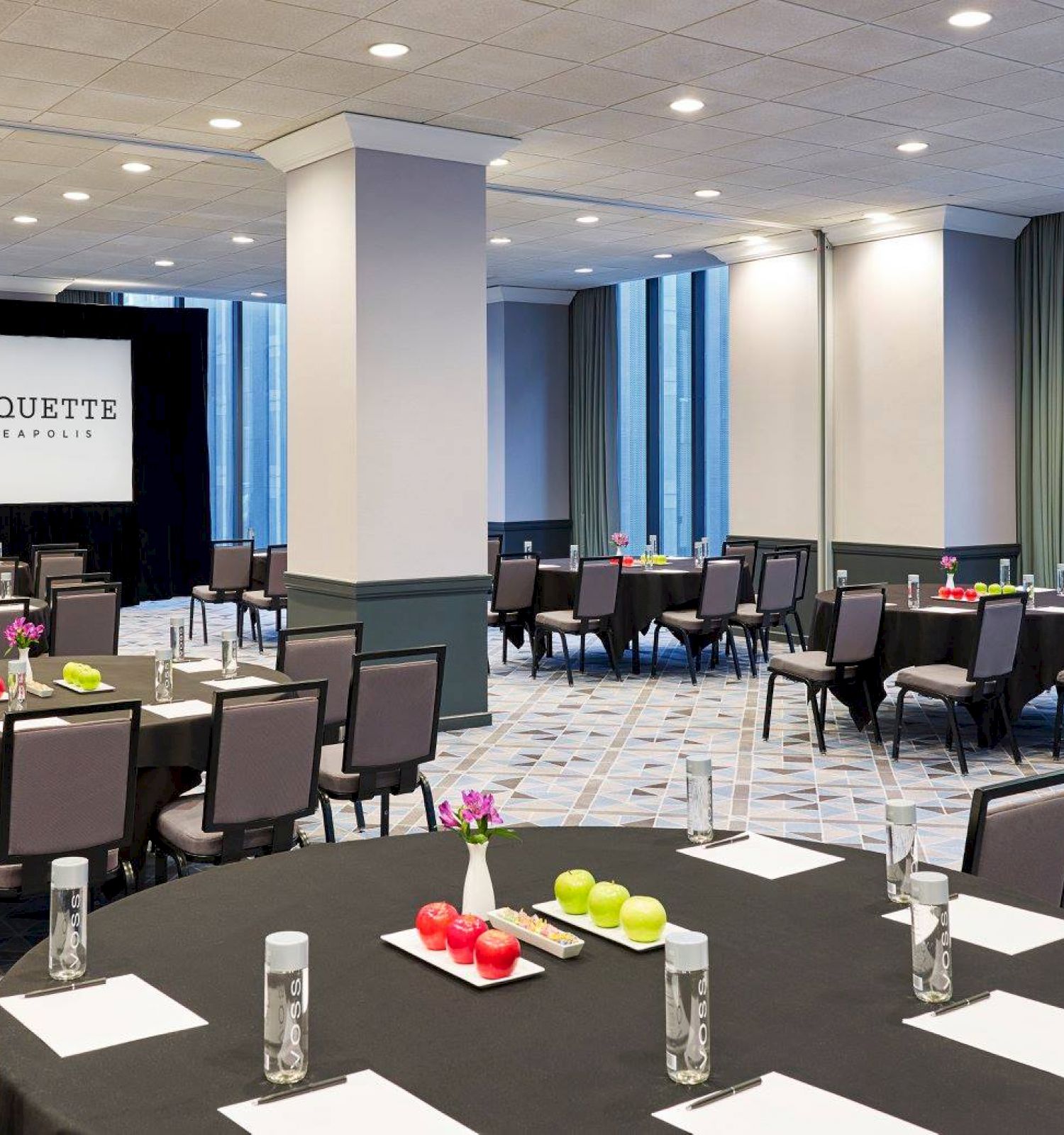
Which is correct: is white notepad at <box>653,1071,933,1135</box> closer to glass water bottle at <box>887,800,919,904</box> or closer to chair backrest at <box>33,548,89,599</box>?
glass water bottle at <box>887,800,919,904</box>

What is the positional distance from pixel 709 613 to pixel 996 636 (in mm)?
3133

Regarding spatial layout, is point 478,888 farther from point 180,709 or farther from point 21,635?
point 21,635

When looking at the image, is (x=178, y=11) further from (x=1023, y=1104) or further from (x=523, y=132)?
(x=1023, y=1104)

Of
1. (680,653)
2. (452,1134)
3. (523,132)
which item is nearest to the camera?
(452,1134)

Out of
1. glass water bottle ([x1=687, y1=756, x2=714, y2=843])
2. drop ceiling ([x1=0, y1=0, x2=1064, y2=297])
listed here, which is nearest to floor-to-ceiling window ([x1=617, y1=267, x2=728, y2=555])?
drop ceiling ([x1=0, y1=0, x2=1064, y2=297])

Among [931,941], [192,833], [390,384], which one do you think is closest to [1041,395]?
[390,384]

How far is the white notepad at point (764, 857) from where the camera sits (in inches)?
106

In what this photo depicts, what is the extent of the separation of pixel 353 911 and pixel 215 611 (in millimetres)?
13265

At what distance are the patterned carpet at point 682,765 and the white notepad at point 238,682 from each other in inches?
33.7

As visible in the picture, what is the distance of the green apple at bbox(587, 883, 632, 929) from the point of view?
2.31 metres

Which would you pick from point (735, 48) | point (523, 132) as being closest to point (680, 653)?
point (523, 132)

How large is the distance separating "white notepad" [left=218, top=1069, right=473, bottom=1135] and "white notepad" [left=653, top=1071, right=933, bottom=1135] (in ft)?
0.90

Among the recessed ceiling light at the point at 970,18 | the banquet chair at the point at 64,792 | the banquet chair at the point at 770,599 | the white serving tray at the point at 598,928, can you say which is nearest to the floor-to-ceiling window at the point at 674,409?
the banquet chair at the point at 770,599

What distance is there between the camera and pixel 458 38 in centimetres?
611
